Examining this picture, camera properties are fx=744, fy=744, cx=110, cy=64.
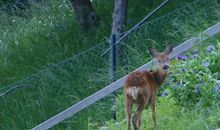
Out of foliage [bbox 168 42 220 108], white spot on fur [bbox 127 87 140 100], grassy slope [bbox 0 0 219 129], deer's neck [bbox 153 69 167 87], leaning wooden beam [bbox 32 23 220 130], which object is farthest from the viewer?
grassy slope [bbox 0 0 219 129]

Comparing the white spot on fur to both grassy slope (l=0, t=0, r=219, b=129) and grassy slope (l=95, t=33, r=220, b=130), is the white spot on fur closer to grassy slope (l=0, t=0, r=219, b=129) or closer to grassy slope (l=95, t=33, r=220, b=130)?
grassy slope (l=95, t=33, r=220, b=130)

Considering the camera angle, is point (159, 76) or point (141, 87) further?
point (159, 76)

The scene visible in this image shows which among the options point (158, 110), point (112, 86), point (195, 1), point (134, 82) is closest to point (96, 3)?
point (195, 1)

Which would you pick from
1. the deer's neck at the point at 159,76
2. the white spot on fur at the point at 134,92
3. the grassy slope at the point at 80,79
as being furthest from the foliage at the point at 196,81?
the grassy slope at the point at 80,79

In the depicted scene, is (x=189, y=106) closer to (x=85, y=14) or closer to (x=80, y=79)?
(x=80, y=79)

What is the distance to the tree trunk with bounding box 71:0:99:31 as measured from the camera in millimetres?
12602

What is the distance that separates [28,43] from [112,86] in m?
5.44

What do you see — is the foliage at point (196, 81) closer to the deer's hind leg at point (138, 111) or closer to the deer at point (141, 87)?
Result: the deer at point (141, 87)

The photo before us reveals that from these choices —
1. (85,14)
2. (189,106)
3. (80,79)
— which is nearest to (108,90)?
(189,106)

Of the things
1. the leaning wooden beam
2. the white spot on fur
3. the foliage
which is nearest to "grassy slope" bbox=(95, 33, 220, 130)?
the foliage

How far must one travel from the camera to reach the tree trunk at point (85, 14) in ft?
41.3

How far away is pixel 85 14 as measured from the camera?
1266cm

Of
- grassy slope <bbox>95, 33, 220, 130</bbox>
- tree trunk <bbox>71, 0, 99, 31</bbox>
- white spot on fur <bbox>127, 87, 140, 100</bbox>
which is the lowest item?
grassy slope <bbox>95, 33, 220, 130</bbox>

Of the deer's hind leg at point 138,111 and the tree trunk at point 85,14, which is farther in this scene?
the tree trunk at point 85,14
